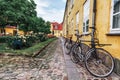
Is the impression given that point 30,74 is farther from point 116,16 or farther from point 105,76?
point 116,16

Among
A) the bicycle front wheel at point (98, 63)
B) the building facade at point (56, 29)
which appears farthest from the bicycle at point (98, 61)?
the building facade at point (56, 29)

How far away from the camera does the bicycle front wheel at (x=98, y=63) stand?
13.5ft

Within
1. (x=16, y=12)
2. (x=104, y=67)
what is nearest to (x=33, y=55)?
(x=104, y=67)

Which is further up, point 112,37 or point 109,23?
point 109,23

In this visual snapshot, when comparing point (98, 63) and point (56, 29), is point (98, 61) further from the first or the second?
point (56, 29)

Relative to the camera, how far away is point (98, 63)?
464 centimetres

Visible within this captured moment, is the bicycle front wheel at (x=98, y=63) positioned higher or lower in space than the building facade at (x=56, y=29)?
lower

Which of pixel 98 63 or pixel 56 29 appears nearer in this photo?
pixel 98 63

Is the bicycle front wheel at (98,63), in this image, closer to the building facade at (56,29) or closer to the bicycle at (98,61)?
the bicycle at (98,61)

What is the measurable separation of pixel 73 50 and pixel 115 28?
206cm

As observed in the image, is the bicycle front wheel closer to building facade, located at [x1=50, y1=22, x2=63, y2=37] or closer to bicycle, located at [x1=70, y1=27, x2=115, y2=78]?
bicycle, located at [x1=70, y1=27, x2=115, y2=78]

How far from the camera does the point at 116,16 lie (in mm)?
4379

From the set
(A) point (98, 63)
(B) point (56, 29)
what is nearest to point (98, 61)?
(A) point (98, 63)

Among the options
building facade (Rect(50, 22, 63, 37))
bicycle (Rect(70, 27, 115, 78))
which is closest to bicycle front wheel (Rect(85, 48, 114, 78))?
bicycle (Rect(70, 27, 115, 78))
